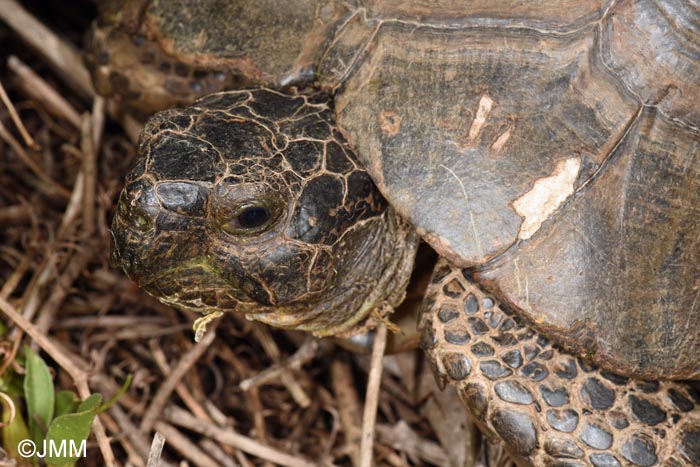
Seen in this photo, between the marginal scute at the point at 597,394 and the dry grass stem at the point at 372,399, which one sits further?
the dry grass stem at the point at 372,399

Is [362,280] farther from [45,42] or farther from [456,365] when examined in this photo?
[45,42]

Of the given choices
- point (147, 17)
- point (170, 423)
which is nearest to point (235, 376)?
point (170, 423)

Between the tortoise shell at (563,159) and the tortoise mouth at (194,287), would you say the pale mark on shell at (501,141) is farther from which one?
the tortoise mouth at (194,287)

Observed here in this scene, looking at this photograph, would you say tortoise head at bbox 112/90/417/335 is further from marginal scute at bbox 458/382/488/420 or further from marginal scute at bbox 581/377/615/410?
marginal scute at bbox 581/377/615/410

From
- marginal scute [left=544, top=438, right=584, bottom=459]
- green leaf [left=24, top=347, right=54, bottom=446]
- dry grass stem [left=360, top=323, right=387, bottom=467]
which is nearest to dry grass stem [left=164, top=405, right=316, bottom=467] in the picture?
dry grass stem [left=360, top=323, right=387, bottom=467]

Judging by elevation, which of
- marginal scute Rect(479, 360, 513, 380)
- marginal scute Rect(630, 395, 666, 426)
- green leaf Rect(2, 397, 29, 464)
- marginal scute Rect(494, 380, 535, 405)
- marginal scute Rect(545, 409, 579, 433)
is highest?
green leaf Rect(2, 397, 29, 464)

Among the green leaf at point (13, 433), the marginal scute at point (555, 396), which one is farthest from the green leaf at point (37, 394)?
the marginal scute at point (555, 396)

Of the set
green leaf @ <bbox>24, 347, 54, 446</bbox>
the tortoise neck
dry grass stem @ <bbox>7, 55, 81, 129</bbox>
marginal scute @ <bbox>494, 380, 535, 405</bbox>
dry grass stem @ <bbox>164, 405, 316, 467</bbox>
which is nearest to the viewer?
marginal scute @ <bbox>494, 380, 535, 405</bbox>
